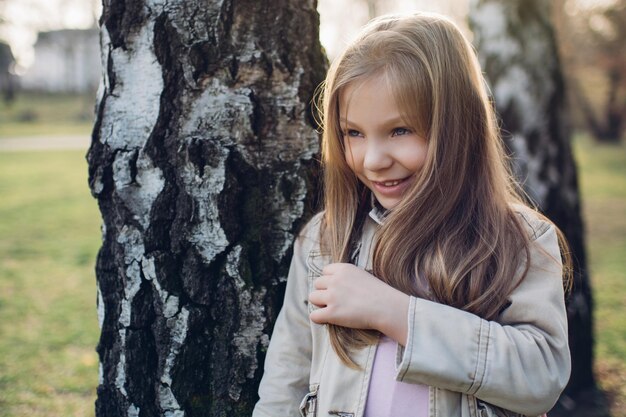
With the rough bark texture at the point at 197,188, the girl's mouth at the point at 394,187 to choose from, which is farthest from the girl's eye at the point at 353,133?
the rough bark texture at the point at 197,188

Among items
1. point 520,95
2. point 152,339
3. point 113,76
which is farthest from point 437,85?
→ point 520,95

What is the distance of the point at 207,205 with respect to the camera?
1.74 meters

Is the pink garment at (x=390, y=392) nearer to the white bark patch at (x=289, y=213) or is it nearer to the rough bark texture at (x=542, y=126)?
the white bark patch at (x=289, y=213)

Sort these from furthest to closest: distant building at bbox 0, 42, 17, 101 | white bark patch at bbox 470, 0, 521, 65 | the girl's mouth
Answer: distant building at bbox 0, 42, 17, 101 < white bark patch at bbox 470, 0, 521, 65 < the girl's mouth

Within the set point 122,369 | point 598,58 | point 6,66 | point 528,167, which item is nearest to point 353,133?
point 122,369

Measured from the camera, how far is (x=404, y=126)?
1.54 m

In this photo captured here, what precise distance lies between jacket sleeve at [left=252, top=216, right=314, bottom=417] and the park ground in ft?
6.34

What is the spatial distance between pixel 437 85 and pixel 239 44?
0.56 metres

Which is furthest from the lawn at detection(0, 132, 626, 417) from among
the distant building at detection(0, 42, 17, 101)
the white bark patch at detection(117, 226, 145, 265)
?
the distant building at detection(0, 42, 17, 101)

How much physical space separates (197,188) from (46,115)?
32.3 metres

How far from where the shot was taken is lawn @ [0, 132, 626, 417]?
3562mm

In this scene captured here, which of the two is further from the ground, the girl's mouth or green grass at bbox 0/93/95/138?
the girl's mouth

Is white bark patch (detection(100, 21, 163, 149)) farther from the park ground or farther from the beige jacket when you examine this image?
the park ground

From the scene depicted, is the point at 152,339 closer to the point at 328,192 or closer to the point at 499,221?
the point at 328,192
